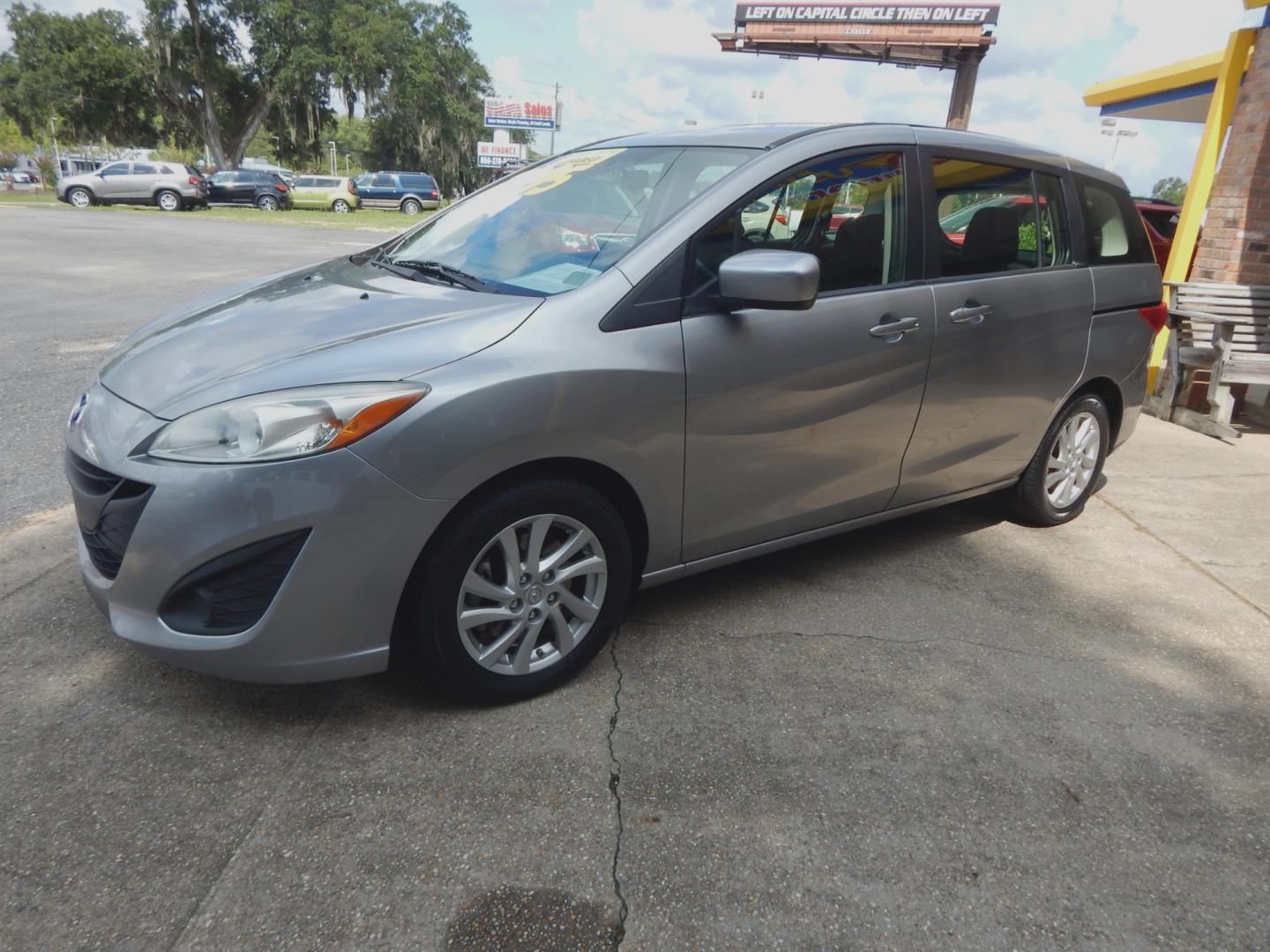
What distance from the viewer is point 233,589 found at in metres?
2.26

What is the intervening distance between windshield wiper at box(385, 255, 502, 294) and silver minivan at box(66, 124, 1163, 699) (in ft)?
0.05

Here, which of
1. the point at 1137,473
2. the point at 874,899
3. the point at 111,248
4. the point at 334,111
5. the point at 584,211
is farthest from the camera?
the point at 334,111

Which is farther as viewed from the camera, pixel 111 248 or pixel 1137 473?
pixel 111 248

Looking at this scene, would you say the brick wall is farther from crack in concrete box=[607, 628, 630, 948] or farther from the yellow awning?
crack in concrete box=[607, 628, 630, 948]

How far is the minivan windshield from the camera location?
9.47ft

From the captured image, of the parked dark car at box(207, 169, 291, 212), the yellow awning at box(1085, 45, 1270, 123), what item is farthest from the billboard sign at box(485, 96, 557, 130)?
the yellow awning at box(1085, 45, 1270, 123)

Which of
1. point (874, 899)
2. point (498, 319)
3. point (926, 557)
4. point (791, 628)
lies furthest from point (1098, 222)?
point (874, 899)

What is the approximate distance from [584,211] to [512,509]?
3.89ft

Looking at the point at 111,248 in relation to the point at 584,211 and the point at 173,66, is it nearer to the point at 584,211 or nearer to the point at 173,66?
the point at 584,211

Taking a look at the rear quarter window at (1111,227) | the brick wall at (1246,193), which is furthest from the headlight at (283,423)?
the brick wall at (1246,193)

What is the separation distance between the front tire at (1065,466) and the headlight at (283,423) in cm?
308

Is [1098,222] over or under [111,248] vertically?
over

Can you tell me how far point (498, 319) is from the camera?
2.56 m

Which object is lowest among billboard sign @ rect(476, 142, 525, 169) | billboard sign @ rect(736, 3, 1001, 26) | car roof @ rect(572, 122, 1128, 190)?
car roof @ rect(572, 122, 1128, 190)
